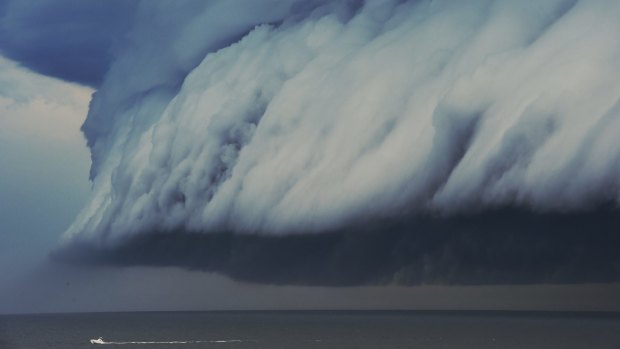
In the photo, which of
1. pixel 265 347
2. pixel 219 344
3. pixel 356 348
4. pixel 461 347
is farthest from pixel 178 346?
pixel 461 347

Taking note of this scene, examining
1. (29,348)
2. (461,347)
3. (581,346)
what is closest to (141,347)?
(29,348)

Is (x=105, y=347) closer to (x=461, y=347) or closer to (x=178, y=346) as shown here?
Answer: (x=178, y=346)

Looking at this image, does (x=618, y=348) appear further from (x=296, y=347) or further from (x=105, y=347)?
(x=105, y=347)

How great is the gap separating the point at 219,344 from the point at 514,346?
6487 cm

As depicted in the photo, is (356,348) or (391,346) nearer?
(356,348)

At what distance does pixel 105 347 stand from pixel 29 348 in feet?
58.8

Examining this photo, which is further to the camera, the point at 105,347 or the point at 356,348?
the point at 105,347

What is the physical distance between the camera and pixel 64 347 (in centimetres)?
19875

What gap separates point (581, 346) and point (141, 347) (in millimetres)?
96886

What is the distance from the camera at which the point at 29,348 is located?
607ft

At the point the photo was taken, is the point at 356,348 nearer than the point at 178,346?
Yes

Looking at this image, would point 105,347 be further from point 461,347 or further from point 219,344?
point 461,347

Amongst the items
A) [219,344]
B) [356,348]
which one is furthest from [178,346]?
[356,348]

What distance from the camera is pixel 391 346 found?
7672 inches
